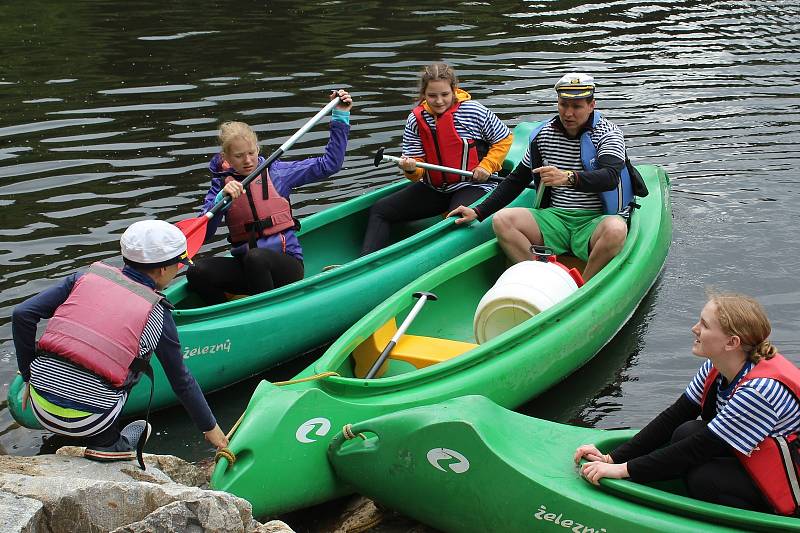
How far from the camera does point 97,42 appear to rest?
12172 millimetres

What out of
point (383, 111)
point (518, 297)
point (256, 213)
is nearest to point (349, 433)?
point (518, 297)

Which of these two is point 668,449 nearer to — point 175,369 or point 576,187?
point 175,369

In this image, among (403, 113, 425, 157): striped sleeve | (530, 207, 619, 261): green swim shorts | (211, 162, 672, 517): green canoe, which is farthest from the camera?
(403, 113, 425, 157): striped sleeve

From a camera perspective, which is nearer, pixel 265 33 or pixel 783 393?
pixel 783 393

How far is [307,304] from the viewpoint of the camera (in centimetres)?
579

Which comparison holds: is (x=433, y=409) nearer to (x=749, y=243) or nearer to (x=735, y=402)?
(x=735, y=402)

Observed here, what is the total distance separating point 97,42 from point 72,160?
158 inches

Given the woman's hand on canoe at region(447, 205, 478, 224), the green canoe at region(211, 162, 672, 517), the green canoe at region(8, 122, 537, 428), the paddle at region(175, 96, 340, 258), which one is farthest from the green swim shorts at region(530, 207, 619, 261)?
the paddle at region(175, 96, 340, 258)

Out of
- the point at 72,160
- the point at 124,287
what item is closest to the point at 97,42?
the point at 72,160

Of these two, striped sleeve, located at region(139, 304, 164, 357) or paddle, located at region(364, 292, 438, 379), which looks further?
paddle, located at region(364, 292, 438, 379)

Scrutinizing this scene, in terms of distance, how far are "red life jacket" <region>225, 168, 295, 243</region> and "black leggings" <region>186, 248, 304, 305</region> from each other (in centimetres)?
17

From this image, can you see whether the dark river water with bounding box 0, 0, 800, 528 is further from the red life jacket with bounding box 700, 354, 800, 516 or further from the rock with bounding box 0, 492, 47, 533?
the red life jacket with bounding box 700, 354, 800, 516

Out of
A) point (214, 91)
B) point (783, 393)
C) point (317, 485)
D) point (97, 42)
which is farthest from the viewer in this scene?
point (97, 42)

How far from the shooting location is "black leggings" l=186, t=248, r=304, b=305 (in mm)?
5668
